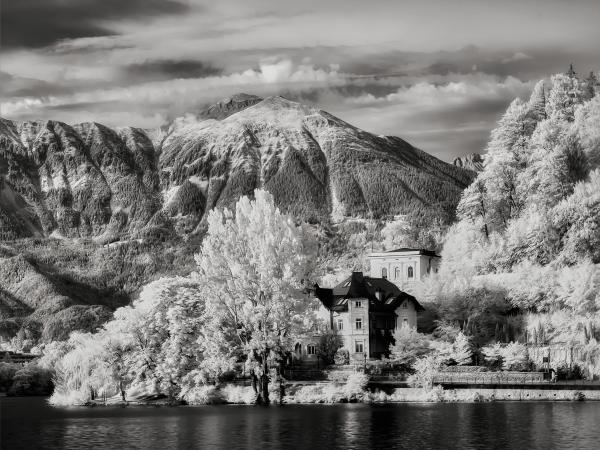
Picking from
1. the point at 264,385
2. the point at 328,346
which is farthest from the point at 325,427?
the point at 328,346

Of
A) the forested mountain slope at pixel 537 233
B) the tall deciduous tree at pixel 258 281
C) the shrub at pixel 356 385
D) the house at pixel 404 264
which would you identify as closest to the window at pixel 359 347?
the forested mountain slope at pixel 537 233

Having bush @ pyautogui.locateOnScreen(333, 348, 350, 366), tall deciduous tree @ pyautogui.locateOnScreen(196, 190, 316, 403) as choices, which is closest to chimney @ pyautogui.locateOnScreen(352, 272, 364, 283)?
bush @ pyautogui.locateOnScreen(333, 348, 350, 366)

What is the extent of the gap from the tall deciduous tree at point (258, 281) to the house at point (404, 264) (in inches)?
1777

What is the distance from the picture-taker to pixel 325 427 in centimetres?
6812

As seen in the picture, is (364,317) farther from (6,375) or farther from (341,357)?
(6,375)

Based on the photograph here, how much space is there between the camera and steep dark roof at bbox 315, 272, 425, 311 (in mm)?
115312

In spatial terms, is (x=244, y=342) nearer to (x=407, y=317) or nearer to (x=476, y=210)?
(x=407, y=317)

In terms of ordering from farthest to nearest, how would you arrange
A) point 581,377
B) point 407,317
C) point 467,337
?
point 407,317
point 467,337
point 581,377

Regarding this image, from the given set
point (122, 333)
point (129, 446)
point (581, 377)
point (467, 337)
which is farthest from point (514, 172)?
point (129, 446)

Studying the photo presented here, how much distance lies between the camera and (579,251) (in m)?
103

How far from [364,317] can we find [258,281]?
77.0 feet

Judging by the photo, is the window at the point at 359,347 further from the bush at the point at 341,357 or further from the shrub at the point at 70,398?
the shrub at the point at 70,398

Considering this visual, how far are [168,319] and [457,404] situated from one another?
104 feet

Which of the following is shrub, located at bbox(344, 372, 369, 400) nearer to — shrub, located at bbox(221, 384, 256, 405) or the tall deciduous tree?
the tall deciduous tree
